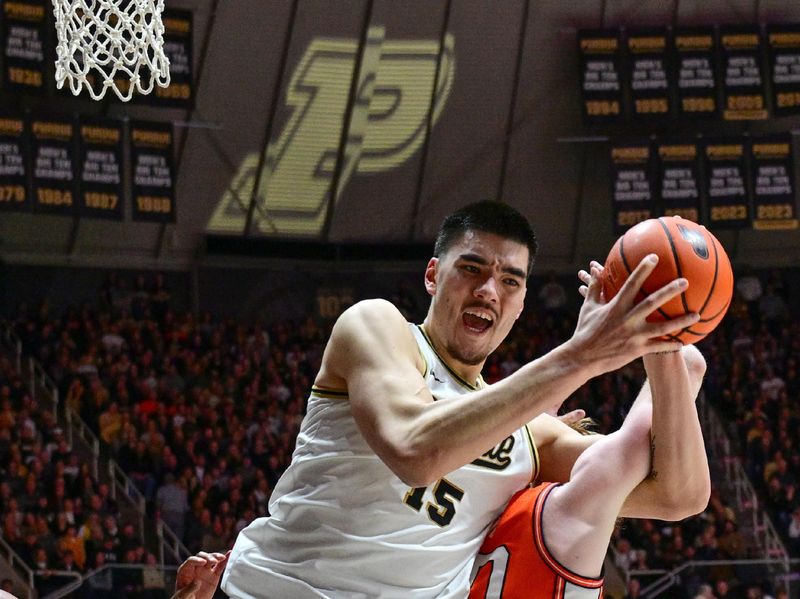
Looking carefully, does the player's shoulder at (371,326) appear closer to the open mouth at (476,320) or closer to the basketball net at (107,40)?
the open mouth at (476,320)

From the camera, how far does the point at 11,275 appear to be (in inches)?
841

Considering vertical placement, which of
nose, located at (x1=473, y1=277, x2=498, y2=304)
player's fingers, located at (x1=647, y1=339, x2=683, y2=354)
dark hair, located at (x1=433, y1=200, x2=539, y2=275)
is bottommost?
nose, located at (x1=473, y1=277, x2=498, y2=304)

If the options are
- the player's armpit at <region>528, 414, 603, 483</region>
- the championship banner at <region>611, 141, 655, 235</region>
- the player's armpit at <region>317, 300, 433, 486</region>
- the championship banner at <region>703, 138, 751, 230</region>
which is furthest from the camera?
the championship banner at <region>611, 141, 655, 235</region>

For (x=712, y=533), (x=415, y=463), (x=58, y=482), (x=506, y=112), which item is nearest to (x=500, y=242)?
(x=415, y=463)

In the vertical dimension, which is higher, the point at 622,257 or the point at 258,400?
the point at 622,257

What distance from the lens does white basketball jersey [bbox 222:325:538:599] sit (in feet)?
13.2

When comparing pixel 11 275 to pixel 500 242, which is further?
pixel 11 275

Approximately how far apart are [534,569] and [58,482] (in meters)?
10.7

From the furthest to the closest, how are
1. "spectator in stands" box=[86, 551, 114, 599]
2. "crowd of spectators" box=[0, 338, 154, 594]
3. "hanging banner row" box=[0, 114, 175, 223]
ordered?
"hanging banner row" box=[0, 114, 175, 223] < "crowd of spectators" box=[0, 338, 154, 594] < "spectator in stands" box=[86, 551, 114, 599]

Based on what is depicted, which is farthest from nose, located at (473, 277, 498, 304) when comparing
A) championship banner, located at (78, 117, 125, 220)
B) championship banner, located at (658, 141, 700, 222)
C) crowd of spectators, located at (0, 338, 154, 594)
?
championship banner, located at (658, 141, 700, 222)

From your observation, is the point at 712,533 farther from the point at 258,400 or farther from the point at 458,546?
the point at 458,546

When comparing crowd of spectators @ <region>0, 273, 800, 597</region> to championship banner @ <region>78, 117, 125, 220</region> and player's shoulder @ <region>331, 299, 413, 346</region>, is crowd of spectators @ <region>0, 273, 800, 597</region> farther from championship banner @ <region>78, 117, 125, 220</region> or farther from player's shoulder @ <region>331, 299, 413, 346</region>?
player's shoulder @ <region>331, 299, 413, 346</region>

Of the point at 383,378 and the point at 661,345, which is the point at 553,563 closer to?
the point at 383,378

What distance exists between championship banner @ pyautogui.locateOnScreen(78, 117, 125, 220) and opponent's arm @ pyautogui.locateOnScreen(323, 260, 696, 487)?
13.4 metres
